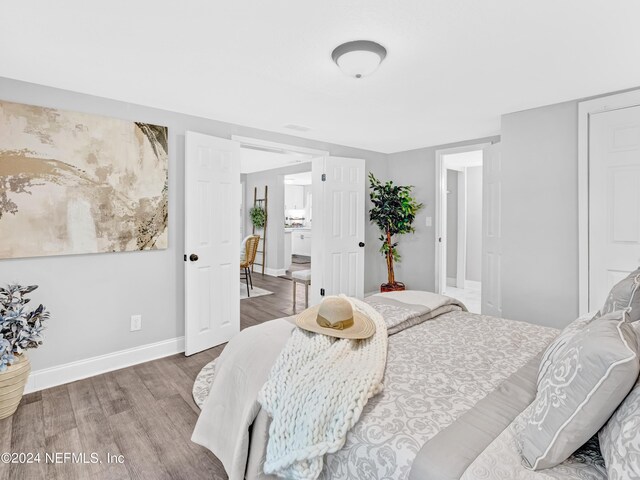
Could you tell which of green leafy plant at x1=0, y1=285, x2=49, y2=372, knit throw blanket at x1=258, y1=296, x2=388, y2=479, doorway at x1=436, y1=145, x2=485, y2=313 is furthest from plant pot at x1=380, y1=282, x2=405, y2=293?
green leafy plant at x1=0, y1=285, x2=49, y2=372

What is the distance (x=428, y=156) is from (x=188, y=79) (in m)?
3.39

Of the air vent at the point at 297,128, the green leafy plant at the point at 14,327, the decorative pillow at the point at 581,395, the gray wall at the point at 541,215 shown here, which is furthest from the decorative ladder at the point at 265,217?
the decorative pillow at the point at 581,395

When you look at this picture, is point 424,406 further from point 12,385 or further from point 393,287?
point 393,287

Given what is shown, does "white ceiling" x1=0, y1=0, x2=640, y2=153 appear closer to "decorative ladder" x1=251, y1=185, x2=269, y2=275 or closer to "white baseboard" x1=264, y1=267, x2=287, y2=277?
"decorative ladder" x1=251, y1=185, x2=269, y2=275

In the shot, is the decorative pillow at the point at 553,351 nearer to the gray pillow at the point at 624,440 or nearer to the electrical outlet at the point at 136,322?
the gray pillow at the point at 624,440

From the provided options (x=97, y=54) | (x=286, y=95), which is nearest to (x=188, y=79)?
(x=97, y=54)

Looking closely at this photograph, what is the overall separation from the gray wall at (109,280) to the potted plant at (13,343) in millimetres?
349

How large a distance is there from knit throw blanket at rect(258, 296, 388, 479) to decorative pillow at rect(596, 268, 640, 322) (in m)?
0.95

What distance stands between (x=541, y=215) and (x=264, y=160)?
4652 millimetres

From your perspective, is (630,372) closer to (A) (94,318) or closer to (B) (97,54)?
(B) (97,54)

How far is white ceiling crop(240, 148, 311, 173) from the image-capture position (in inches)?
228

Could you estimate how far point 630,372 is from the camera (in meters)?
0.83

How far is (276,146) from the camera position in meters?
4.06

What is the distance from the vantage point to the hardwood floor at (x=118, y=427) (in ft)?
5.75
